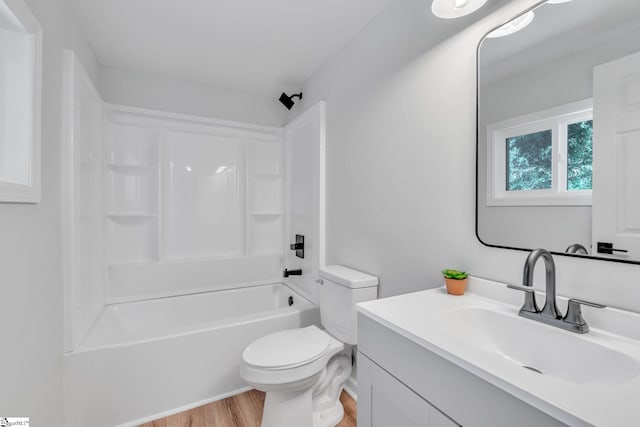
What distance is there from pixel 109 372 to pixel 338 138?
2018 millimetres

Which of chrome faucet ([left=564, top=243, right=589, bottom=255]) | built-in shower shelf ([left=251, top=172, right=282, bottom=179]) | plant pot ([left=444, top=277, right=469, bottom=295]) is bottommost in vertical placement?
plant pot ([left=444, top=277, right=469, bottom=295])

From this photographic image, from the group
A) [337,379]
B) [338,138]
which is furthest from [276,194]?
[337,379]

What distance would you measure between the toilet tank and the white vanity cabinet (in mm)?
Answer: 567

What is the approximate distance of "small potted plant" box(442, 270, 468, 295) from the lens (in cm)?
109

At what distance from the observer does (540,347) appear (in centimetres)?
81

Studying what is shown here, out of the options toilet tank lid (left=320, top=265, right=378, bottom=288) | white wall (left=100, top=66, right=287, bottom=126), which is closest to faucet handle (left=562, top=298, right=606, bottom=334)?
toilet tank lid (left=320, top=265, right=378, bottom=288)

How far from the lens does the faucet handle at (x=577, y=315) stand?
2.49 ft

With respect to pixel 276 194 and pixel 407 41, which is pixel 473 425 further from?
pixel 276 194

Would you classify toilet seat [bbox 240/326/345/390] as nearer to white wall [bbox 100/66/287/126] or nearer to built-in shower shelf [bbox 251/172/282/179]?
built-in shower shelf [bbox 251/172/282/179]

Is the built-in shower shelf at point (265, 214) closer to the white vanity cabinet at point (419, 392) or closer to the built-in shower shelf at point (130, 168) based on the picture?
the built-in shower shelf at point (130, 168)

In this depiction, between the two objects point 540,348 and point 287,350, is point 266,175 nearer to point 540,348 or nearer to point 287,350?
point 287,350

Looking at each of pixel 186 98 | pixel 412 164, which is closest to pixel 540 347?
pixel 412 164

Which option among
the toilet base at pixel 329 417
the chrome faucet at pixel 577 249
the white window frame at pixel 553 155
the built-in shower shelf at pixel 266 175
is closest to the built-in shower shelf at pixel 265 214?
the built-in shower shelf at pixel 266 175

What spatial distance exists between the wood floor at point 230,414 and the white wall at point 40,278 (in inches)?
22.8
